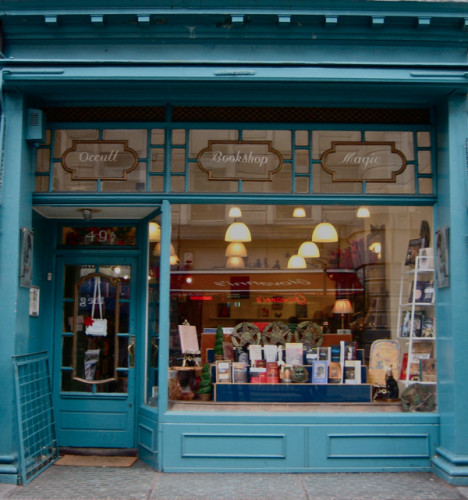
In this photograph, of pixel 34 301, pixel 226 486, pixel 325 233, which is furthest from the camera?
pixel 325 233

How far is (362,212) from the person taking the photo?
7.41 meters

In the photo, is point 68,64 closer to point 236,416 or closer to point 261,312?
point 261,312

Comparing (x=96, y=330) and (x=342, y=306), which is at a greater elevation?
(x=342, y=306)

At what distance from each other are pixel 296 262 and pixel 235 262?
783mm

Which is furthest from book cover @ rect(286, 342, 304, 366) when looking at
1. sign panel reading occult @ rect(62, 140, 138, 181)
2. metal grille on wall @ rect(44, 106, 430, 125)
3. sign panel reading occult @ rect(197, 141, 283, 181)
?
sign panel reading occult @ rect(62, 140, 138, 181)

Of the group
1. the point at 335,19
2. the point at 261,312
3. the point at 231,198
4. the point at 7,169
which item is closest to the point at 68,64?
the point at 7,169

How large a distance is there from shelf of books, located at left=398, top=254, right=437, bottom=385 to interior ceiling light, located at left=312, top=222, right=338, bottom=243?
1.01 meters

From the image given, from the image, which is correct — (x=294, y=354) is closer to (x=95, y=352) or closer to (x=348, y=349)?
(x=348, y=349)

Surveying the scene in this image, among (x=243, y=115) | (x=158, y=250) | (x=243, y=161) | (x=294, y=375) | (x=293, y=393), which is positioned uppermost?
(x=243, y=115)

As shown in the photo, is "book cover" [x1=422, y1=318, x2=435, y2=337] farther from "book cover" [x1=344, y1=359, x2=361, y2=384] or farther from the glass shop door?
the glass shop door

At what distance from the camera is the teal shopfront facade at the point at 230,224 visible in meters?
6.66

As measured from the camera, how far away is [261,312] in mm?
7590

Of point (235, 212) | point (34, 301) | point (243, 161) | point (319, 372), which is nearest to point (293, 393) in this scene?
point (319, 372)

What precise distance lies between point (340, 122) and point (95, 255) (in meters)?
3.53
